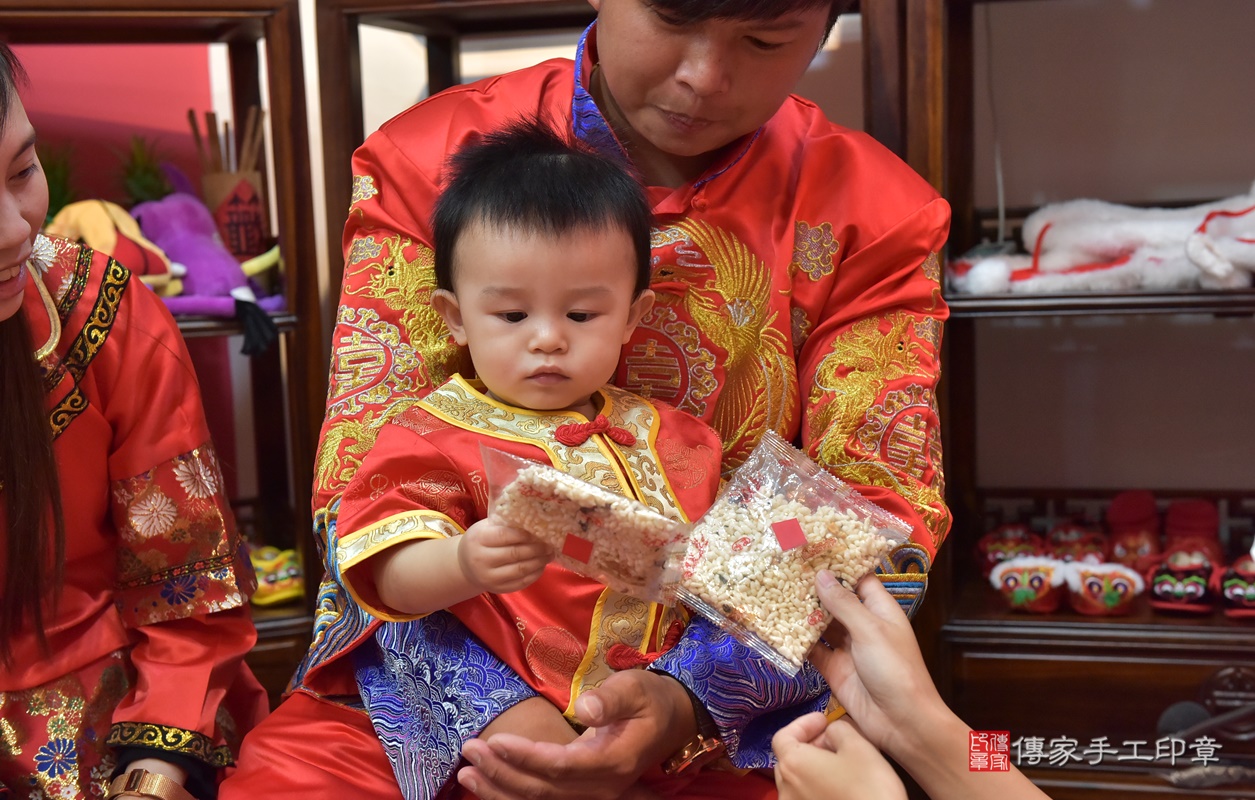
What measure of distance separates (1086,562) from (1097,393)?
440 millimetres

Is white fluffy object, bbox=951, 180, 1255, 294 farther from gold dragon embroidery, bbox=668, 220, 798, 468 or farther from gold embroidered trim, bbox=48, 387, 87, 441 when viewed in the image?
gold embroidered trim, bbox=48, 387, 87, 441

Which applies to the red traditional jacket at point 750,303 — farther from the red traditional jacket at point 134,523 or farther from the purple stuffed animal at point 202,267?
the purple stuffed animal at point 202,267

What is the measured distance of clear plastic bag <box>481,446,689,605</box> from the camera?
0.94 m

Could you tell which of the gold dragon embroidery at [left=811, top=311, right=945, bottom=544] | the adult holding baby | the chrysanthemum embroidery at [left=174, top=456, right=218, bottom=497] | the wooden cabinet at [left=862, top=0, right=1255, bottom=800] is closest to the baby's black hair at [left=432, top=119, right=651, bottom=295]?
the adult holding baby

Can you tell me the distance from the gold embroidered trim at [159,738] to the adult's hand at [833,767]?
64 centimetres

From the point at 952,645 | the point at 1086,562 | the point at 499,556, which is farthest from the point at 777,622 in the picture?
the point at 1086,562

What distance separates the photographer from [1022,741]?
1.95m

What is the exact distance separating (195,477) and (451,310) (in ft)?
1.20

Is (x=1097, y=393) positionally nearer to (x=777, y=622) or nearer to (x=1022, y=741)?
(x=1022, y=741)

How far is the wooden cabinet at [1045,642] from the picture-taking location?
1843 millimetres

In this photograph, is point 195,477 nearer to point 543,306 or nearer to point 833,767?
point 543,306

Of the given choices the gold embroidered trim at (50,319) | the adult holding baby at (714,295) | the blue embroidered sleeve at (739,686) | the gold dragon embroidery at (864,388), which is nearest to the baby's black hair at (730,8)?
the adult holding baby at (714,295)

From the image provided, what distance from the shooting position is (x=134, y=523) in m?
1.32

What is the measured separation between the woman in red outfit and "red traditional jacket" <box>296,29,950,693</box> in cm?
13
